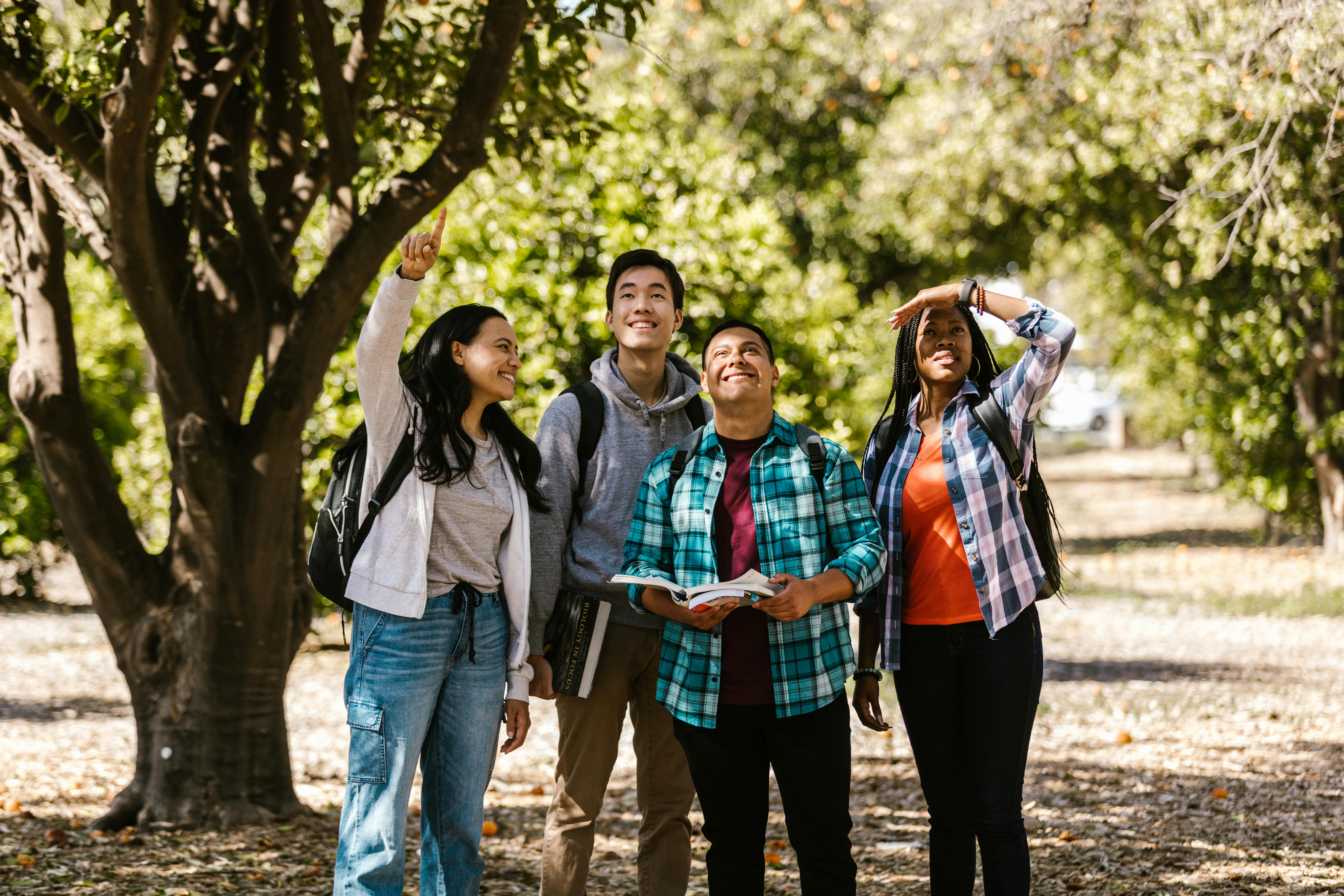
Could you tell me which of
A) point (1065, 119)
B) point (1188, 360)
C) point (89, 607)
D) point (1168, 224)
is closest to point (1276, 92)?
point (1065, 119)

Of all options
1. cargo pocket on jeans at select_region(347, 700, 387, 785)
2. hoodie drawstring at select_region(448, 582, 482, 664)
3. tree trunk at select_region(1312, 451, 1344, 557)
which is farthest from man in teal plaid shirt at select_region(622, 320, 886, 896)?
tree trunk at select_region(1312, 451, 1344, 557)

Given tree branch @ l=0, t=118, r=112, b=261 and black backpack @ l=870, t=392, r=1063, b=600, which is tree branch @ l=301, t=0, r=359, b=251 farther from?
black backpack @ l=870, t=392, r=1063, b=600

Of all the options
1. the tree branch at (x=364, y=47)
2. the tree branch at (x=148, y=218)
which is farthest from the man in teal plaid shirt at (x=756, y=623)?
the tree branch at (x=364, y=47)

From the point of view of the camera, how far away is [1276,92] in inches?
331

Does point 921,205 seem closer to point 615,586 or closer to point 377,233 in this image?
point 377,233

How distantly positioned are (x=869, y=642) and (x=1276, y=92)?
688 cm

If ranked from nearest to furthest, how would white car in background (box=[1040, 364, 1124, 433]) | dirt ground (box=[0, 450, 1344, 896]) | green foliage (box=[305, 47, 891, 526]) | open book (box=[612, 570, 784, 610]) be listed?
open book (box=[612, 570, 784, 610]) → dirt ground (box=[0, 450, 1344, 896]) → green foliage (box=[305, 47, 891, 526]) → white car in background (box=[1040, 364, 1124, 433])

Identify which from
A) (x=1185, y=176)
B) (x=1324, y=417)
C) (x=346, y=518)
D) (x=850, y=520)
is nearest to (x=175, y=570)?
(x=346, y=518)

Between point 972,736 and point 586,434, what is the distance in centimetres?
138

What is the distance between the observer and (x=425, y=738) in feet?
10.5

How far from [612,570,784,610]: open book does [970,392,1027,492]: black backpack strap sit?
764 millimetres

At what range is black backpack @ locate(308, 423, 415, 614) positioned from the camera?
3.12 meters

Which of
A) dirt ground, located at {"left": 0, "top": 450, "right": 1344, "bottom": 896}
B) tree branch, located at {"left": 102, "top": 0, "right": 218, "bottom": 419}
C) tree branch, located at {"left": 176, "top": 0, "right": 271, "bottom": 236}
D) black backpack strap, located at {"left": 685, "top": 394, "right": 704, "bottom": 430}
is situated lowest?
dirt ground, located at {"left": 0, "top": 450, "right": 1344, "bottom": 896}

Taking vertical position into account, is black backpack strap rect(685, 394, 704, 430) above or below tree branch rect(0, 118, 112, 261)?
below
